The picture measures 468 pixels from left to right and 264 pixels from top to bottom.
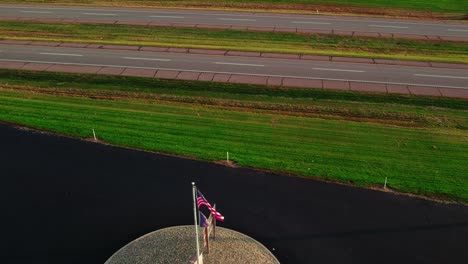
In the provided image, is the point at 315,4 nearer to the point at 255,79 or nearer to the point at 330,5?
the point at 330,5

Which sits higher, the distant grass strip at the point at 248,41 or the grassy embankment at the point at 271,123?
the distant grass strip at the point at 248,41

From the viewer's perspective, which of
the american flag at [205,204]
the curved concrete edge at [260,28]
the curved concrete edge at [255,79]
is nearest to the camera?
the american flag at [205,204]

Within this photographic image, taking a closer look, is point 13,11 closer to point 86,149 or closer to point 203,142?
point 86,149

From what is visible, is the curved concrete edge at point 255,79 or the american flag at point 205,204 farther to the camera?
the curved concrete edge at point 255,79

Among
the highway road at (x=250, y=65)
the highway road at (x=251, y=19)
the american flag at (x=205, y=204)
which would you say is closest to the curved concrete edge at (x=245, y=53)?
the highway road at (x=250, y=65)

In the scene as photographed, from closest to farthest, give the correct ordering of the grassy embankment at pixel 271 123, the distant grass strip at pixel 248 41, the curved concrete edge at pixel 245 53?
the grassy embankment at pixel 271 123 < the curved concrete edge at pixel 245 53 < the distant grass strip at pixel 248 41

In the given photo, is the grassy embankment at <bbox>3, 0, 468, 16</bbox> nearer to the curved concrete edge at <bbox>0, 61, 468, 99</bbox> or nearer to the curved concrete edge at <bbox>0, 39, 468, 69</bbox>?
the curved concrete edge at <bbox>0, 39, 468, 69</bbox>

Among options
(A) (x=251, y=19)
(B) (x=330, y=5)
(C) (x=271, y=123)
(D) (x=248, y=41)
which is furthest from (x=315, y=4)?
(C) (x=271, y=123)

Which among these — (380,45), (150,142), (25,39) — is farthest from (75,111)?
(380,45)

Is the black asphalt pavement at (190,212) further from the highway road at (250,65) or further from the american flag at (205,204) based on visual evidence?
the highway road at (250,65)
